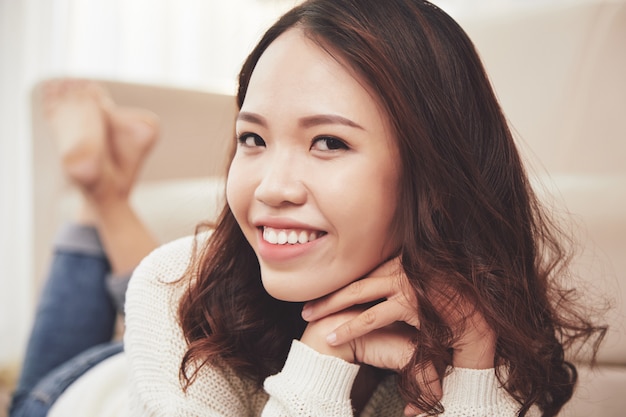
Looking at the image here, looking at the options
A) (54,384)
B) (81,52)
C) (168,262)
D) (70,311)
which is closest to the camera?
(168,262)

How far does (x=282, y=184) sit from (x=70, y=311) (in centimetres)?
90

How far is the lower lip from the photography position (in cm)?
82

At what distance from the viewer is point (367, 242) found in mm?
847

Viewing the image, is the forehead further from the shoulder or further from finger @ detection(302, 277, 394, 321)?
the shoulder

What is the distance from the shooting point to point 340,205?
797mm

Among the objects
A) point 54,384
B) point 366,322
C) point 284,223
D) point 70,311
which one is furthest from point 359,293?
point 70,311

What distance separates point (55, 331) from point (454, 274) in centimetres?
98

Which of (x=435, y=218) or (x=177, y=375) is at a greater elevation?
(x=435, y=218)

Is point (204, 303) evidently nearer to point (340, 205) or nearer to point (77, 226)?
point (340, 205)

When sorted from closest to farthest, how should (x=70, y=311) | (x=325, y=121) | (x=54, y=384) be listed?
(x=325, y=121)
(x=54, y=384)
(x=70, y=311)

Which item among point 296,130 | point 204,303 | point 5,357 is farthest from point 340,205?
point 5,357

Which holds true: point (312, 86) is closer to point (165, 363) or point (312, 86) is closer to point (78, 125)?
point (165, 363)

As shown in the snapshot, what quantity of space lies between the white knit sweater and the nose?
19 cm

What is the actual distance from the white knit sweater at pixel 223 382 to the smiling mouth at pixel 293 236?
0.46 feet
